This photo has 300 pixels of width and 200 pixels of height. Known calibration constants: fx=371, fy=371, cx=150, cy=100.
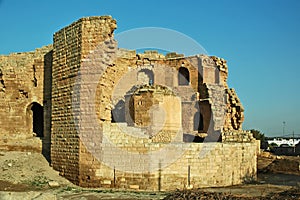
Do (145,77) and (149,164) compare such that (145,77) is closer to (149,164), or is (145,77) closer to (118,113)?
(118,113)

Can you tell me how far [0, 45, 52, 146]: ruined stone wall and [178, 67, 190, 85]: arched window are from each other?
11536 millimetres

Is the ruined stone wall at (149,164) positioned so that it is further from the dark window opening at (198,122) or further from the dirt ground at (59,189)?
the dark window opening at (198,122)

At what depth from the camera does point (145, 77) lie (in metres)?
25.4

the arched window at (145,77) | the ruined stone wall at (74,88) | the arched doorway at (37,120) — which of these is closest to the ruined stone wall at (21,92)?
the arched doorway at (37,120)

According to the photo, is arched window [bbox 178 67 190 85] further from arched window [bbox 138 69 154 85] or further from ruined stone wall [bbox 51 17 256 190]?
ruined stone wall [bbox 51 17 256 190]

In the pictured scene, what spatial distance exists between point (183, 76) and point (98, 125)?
47.7ft

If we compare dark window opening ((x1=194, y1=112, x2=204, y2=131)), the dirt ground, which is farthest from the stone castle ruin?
dark window opening ((x1=194, y1=112, x2=204, y2=131))

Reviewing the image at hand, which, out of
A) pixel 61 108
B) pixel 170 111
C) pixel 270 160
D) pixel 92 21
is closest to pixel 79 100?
pixel 61 108

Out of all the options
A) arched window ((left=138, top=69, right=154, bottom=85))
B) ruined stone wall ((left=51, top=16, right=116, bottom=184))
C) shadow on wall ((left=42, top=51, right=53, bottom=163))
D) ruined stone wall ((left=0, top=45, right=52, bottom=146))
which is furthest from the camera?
arched window ((left=138, top=69, right=154, bottom=85))

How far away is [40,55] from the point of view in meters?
17.0

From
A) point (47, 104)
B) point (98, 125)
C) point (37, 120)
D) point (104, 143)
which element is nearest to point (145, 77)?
point (37, 120)

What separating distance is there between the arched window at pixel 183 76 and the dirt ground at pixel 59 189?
10704mm

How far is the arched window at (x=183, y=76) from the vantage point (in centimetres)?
2604

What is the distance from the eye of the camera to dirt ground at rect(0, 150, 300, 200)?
8820mm
